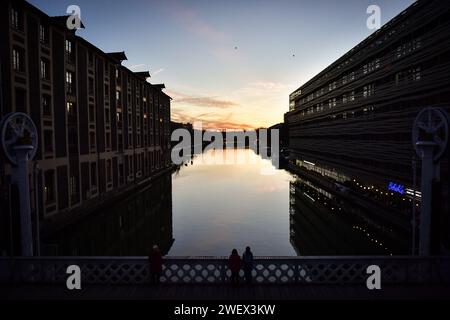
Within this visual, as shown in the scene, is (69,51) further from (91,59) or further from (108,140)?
(108,140)

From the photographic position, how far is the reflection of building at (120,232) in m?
25.2

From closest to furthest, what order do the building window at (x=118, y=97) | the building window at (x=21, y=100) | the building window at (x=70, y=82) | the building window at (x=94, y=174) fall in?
the building window at (x=21, y=100), the building window at (x=70, y=82), the building window at (x=94, y=174), the building window at (x=118, y=97)

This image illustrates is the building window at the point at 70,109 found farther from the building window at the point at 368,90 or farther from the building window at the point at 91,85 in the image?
the building window at the point at 368,90

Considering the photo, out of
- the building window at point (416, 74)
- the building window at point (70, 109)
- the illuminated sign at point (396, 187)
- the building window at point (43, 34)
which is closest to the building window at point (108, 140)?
the building window at point (70, 109)

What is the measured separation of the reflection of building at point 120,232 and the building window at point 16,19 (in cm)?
1700

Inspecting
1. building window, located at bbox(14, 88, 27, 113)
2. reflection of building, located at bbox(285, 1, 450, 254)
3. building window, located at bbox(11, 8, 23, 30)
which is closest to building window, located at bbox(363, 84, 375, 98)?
reflection of building, located at bbox(285, 1, 450, 254)

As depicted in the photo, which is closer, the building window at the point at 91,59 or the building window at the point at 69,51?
the building window at the point at 69,51

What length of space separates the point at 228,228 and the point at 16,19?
82.0 ft

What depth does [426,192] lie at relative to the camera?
42.9ft

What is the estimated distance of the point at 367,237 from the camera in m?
27.7

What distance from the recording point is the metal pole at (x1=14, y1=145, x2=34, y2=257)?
13.2 metres
